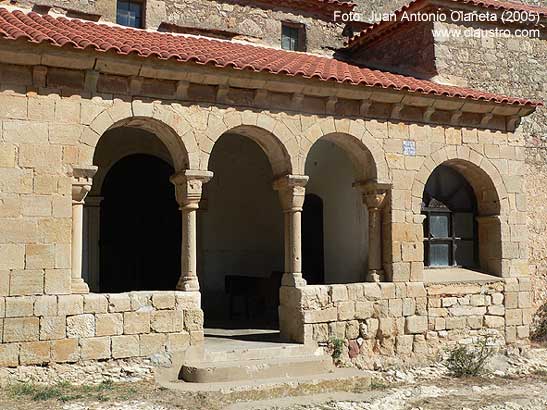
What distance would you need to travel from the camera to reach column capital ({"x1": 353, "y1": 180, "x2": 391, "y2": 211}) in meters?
8.04

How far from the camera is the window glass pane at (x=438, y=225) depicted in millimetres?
8789

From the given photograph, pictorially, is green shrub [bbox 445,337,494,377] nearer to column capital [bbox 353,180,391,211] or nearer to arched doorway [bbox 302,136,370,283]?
arched doorway [bbox 302,136,370,283]

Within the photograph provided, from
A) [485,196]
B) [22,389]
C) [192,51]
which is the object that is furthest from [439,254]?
[22,389]

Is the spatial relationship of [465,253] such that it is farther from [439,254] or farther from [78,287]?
[78,287]

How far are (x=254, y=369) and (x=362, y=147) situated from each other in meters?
3.26

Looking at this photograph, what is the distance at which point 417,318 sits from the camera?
805cm

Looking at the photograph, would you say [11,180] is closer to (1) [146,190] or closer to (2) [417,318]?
(1) [146,190]

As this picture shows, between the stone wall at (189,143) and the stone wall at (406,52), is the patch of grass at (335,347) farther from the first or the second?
the stone wall at (406,52)

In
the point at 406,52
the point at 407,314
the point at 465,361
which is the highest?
the point at 406,52

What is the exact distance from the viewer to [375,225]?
8125mm

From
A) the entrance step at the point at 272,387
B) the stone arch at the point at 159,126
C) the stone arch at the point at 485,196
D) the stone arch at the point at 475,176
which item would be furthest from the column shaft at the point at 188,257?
the stone arch at the point at 485,196

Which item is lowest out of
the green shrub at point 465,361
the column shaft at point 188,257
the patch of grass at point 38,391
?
the green shrub at point 465,361

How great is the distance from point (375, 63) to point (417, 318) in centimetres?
499

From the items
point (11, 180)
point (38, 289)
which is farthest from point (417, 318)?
point (11, 180)
